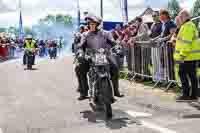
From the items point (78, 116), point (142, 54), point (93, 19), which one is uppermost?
point (93, 19)

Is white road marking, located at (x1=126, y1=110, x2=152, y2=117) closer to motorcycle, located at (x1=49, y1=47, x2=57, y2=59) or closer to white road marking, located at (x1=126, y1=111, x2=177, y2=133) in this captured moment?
white road marking, located at (x1=126, y1=111, x2=177, y2=133)

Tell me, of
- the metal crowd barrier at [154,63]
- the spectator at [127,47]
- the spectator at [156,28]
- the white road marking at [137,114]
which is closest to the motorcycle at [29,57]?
the spectator at [127,47]

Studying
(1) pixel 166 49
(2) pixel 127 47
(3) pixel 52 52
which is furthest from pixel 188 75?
(3) pixel 52 52

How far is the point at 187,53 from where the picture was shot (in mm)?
10039

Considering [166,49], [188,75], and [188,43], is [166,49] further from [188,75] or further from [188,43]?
[188,43]

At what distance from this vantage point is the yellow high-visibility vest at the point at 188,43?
32.5ft

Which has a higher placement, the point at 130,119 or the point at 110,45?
the point at 110,45

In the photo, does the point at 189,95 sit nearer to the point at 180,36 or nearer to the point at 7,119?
the point at 180,36

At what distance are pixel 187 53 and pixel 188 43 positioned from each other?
234mm

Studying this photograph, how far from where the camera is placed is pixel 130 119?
869cm

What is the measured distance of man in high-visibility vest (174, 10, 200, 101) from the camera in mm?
9930

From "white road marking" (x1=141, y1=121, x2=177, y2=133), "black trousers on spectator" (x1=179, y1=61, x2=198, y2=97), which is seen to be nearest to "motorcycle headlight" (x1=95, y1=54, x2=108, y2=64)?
"white road marking" (x1=141, y1=121, x2=177, y2=133)

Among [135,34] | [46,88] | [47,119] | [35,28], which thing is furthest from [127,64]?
[35,28]

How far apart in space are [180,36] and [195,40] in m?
0.33
